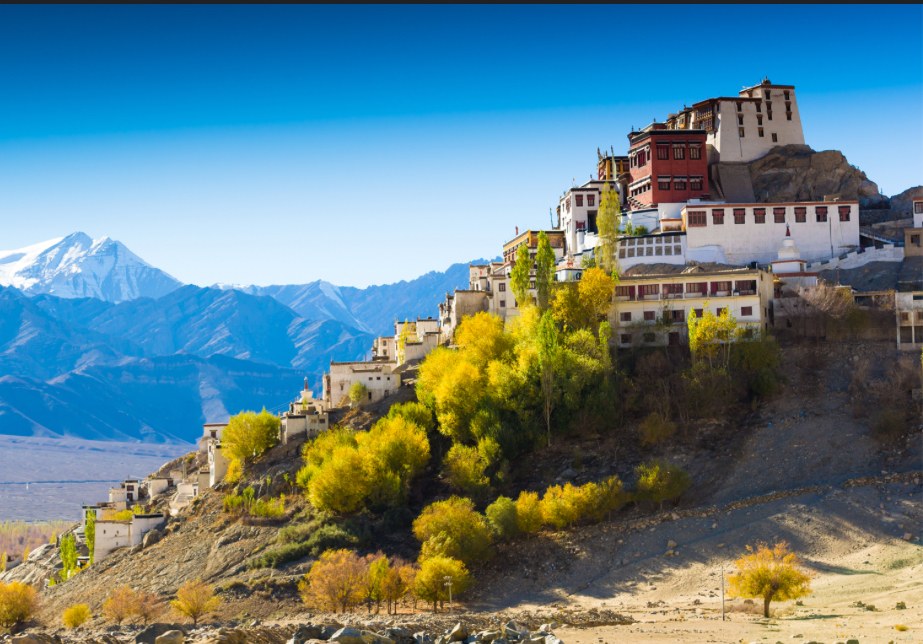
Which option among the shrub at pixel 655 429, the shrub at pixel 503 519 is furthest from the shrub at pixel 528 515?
the shrub at pixel 655 429

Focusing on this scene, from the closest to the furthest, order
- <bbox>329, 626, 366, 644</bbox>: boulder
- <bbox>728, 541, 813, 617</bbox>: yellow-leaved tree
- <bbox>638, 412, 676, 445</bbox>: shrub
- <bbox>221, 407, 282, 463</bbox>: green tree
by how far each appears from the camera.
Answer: <bbox>329, 626, 366, 644</bbox>: boulder, <bbox>728, 541, 813, 617</bbox>: yellow-leaved tree, <bbox>638, 412, 676, 445</bbox>: shrub, <bbox>221, 407, 282, 463</bbox>: green tree

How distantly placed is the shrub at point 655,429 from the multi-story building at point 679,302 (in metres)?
9.11

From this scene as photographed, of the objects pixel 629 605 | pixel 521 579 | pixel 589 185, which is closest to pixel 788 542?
pixel 629 605

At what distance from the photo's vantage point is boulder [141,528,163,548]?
76.6 metres

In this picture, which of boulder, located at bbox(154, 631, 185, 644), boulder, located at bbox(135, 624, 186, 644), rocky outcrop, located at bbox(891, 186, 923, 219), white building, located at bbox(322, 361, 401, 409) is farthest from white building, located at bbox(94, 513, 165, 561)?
rocky outcrop, located at bbox(891, 186, 923, 219)

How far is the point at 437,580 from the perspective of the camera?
55250 millimetres

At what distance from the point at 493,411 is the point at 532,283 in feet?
51.5

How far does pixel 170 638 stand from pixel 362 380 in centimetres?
4216

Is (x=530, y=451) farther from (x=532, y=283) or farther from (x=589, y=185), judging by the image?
(x=589, y=185)

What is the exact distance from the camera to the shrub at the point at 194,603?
57.5 m

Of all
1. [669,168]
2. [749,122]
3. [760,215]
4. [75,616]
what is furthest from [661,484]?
[749,122]

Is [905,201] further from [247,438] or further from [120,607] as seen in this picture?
[120,607]

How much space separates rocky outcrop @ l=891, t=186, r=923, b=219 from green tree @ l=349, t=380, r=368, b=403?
165 feet

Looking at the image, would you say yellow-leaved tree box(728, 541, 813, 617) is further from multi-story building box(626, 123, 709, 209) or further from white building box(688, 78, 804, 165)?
white building box(688, 78, 804, 165)
